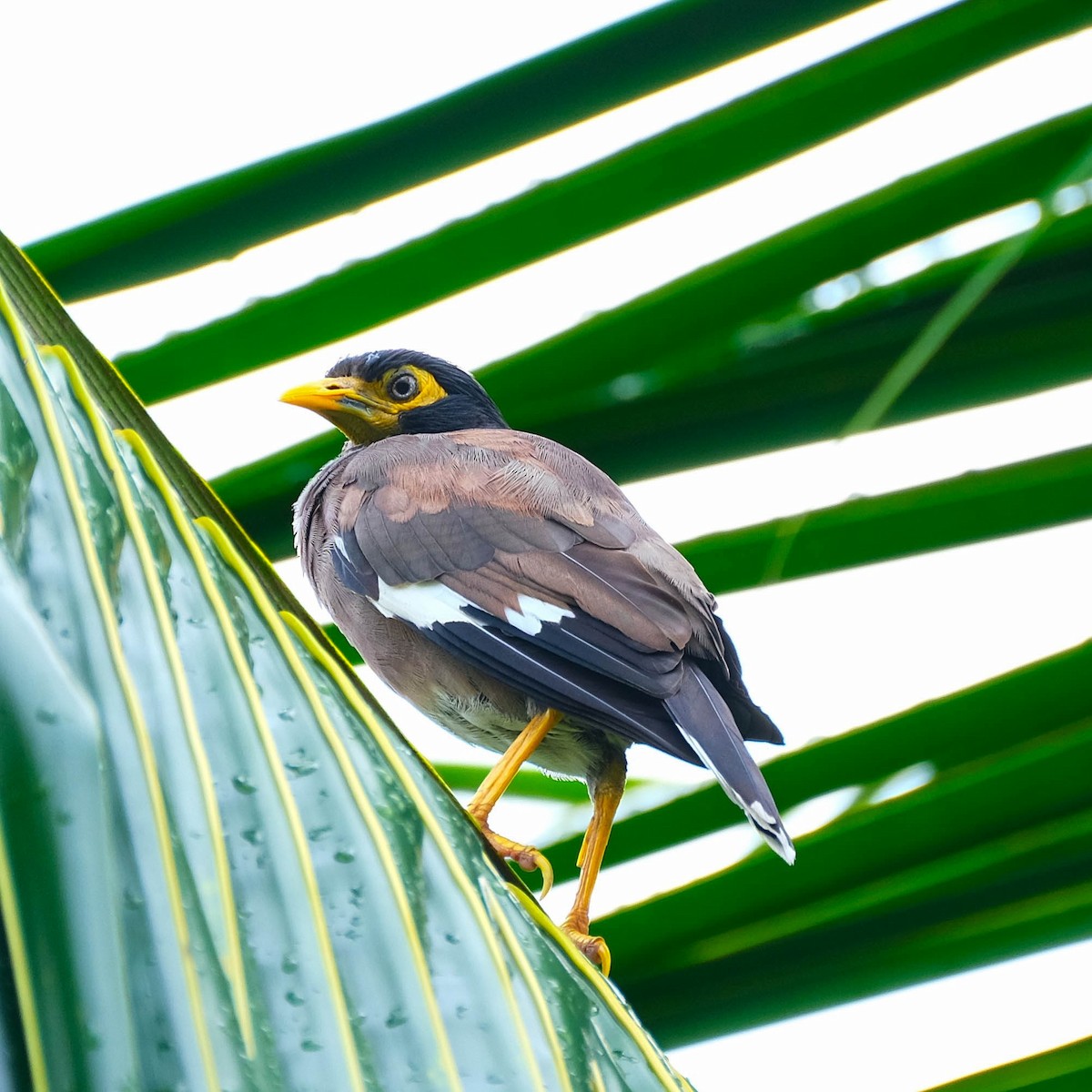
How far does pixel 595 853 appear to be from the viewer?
1.62m

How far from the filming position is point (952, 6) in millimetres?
1176

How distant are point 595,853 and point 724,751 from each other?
0.24m

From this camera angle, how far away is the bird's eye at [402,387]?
2908mm

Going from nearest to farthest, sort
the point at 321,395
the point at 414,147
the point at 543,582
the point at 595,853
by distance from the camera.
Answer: the point at 414,147 < the point at 595,853 < the point at 543,582 < the point at 321,395

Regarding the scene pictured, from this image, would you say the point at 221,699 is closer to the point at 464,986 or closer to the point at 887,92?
the point at 464,986

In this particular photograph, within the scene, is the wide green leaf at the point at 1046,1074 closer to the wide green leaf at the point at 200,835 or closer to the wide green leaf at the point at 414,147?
the wide green leaf at the point at 200,835

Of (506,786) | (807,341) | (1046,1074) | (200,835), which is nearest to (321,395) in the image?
(506,786)

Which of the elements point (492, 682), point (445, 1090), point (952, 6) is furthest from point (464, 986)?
point (492, 682)

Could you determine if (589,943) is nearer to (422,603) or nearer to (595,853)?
(595,853)

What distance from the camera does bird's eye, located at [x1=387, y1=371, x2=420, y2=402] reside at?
291 cm

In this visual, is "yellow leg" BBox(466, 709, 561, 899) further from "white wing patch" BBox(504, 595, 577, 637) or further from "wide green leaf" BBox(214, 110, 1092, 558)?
"wide green leaf" BBox(214, 110, 1092, 558)

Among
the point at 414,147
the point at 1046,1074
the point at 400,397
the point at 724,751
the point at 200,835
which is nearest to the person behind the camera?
the point at 200,835

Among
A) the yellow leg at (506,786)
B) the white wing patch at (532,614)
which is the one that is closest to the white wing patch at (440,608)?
the white wing patch at (532,614)

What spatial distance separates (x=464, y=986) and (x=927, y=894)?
0.66 m
